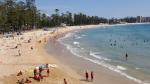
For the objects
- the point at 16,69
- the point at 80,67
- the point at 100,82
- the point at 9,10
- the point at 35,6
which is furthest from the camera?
the point at 35,6

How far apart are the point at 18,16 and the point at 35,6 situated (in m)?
29.5

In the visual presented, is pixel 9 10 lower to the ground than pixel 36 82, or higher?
higher

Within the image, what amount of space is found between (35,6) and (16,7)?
2530 centimetres

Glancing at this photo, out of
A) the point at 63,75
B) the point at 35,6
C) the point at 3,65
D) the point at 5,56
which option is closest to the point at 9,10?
the point at 35,6

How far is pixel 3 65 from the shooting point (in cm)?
3722

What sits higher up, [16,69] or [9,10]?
[9,10]

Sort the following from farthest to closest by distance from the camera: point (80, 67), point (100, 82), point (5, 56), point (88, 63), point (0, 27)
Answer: point (0, 27) < point (5, 56) < point (88, 63) < point (80, 67) < point (100, 82)

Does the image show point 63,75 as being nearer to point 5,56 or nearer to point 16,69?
point 16,69

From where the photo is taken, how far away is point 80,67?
37094 millimetres

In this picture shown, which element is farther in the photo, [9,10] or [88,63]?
[9,10]

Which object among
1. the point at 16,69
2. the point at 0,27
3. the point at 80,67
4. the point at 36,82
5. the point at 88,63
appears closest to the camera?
the point at 36,82

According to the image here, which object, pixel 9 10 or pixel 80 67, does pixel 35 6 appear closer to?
pixel 9 10

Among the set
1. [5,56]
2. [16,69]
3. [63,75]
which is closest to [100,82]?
[63,75]

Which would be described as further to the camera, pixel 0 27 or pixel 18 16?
pixel 18 16
